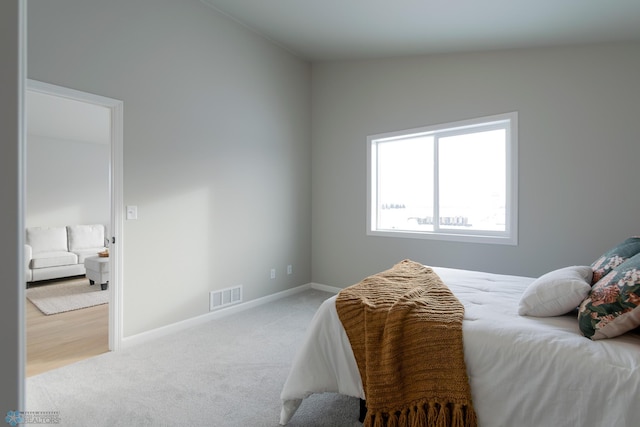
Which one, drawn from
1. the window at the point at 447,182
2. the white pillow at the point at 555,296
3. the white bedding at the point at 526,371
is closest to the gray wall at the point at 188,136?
the window at the point at 447,182

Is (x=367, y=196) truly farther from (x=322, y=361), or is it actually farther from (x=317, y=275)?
(x=322, y=361)

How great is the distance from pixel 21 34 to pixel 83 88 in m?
2.49

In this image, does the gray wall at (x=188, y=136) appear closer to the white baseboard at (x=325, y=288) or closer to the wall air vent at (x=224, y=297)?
the wall air vent at (x=224, y=297)

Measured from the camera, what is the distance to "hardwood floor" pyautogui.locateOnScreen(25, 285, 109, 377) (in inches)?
105

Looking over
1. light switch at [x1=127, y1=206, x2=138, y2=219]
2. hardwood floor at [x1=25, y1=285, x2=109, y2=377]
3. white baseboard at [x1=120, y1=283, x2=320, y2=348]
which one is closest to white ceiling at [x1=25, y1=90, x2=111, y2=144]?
light switch at [x1=127, y1=206, x2=138, y2=219]

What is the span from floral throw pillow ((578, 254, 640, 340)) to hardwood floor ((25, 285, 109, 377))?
10.8ft

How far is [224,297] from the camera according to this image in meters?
3.72

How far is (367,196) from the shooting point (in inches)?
171

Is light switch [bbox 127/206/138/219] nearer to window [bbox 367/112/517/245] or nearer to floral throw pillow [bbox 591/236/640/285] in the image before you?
window [bbox 367/112/517/245]
